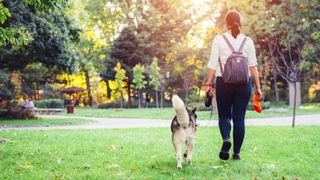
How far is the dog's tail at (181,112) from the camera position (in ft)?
16.7

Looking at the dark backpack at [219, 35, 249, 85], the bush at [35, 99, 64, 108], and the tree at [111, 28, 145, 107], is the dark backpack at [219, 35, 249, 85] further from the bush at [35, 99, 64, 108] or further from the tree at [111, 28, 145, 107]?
the tree at [111, 28, 145, 107]

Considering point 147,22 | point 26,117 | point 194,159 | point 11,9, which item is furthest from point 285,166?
point 147,22

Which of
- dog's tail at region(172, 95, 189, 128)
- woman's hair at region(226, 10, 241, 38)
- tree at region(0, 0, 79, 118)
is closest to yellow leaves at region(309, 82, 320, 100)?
tree at region(0, 0, 79, 118)

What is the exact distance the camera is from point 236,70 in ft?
18.0

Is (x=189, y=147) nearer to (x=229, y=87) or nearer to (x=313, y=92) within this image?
(x=229, y=87)

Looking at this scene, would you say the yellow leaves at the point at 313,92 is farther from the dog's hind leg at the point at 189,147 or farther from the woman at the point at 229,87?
the dog's hind leg at the point at 189,147

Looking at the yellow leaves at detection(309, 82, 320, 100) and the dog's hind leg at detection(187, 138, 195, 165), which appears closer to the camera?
the dog's hind leg at detection(187, 138, 195, 165)

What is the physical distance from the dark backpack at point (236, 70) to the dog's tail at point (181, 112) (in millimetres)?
779

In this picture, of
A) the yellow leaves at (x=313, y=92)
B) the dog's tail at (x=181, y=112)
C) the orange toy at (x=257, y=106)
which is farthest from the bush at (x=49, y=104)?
the dog's tail at (x=181, y=112)

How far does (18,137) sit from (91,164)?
5.02 m

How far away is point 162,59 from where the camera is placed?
46688mm

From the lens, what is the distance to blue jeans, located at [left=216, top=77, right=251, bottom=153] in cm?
573

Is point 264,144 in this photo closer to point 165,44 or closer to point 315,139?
point 315,139

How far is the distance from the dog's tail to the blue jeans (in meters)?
0.75
